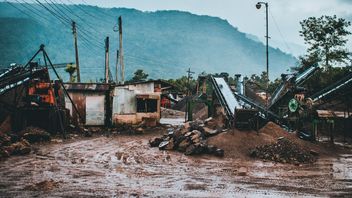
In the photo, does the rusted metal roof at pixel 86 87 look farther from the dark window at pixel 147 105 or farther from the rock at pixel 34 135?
the rock at pixel 34 135

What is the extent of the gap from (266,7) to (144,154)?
1680 cm

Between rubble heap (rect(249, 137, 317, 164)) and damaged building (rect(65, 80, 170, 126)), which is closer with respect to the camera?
rubble heap (rect(249, 137, 317, 164))

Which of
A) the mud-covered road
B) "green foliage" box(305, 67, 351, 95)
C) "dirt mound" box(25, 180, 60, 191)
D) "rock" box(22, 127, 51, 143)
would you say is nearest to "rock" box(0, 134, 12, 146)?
the mud-covered road

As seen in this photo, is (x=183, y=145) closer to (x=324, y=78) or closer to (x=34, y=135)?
(x=34, y=135)

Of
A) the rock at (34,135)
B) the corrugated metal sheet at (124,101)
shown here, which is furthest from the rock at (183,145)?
the corrugated metal sheet at (124,101)

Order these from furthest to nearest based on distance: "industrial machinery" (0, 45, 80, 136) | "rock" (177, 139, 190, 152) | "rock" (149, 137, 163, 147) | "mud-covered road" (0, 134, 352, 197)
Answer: "industrial machinery" (0, 45, 80, 136)
"rock" (149, 137, 163, 147)
"rock" (177, 139, 190, 152)
"mud-covered road" (0, 134, 352, 197)

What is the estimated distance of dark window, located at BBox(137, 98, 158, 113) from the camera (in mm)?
25594

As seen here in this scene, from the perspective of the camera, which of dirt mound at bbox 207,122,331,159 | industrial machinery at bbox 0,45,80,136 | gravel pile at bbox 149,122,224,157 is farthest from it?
industrial machinery at bbox 0,45,80,136

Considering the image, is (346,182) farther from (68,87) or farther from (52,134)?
(68,87)

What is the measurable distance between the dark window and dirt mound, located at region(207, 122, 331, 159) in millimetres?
10646

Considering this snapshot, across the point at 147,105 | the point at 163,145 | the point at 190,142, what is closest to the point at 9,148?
the point at 163,145

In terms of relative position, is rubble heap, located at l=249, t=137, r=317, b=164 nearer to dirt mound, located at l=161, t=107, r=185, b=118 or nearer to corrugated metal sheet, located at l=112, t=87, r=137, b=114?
corrugated metal sheet, located at l=112, t=87, r=137, b=114

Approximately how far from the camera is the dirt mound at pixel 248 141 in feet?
48.5

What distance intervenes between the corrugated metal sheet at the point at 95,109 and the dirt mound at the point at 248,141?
436 inches
